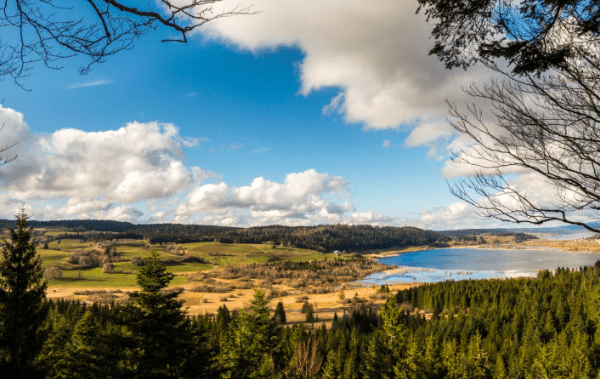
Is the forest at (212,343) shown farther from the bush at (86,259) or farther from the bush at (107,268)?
the bush at (86,259)

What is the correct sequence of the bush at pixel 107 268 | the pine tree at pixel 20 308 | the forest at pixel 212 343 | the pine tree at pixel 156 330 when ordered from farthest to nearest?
1. the bush at pixel 107 268
2. the pine tree at pixel 20 308
3. the forest at pixel 212 343
4. the pine tree at pixel 156 330

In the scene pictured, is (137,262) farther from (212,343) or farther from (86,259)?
(212,343)

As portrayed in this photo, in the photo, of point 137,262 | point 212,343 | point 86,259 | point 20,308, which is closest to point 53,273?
point 86,259

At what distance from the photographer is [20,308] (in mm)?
16609

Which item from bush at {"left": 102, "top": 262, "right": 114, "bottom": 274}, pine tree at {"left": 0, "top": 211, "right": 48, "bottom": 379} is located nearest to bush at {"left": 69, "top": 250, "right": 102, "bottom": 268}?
bush at {"left": 102, "top": 262, "right": 114, "bottom": 274}

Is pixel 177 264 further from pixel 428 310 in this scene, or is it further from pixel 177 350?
pixel 177 350

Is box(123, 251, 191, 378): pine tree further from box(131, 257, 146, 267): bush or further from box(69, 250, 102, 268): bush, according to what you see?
box(69, 250, 102, 268): bush

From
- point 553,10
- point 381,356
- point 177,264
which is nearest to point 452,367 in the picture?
point 381,356

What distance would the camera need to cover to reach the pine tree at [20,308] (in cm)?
1521

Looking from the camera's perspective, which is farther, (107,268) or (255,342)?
(107,268)

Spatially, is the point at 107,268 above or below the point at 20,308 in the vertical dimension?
below

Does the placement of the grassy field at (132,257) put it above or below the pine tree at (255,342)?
below

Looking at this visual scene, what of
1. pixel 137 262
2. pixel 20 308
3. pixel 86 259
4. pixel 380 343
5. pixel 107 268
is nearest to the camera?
pixel 20 308

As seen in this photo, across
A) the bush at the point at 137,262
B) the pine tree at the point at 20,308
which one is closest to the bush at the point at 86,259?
the bush at the point at 137,262
